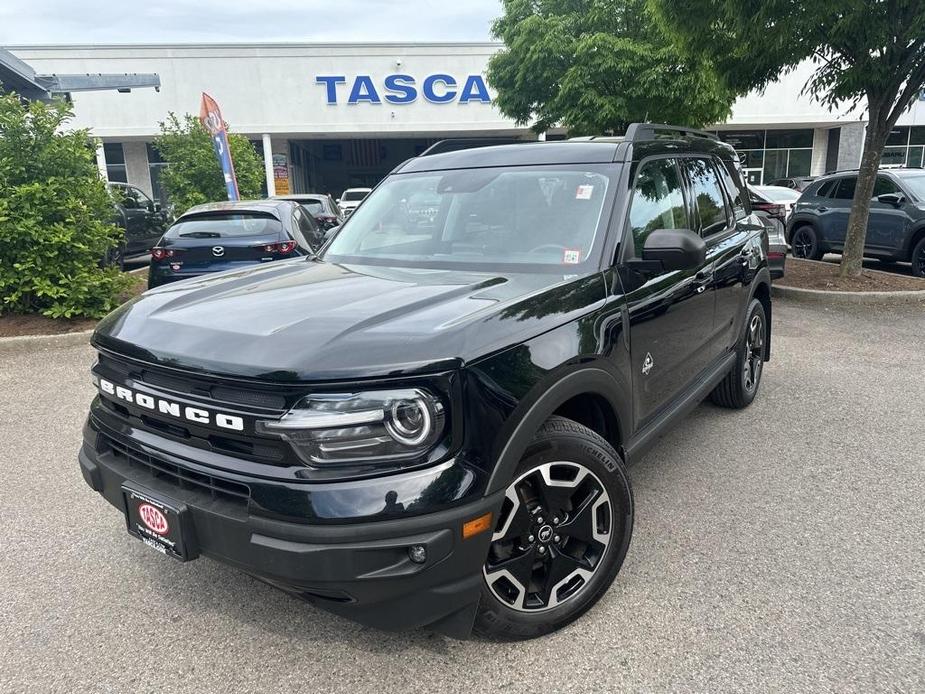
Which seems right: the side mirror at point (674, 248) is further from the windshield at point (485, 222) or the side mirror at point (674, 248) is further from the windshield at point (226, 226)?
the windshield at point (226, 226)

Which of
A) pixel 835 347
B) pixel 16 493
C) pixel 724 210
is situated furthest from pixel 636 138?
pixel 835 347

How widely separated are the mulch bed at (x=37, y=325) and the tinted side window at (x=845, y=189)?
1175 cm

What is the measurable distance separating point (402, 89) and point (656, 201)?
2675 cm

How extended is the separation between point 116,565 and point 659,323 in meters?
2.76

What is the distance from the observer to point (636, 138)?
3.47 metres

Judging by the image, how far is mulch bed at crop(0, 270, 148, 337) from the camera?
24.7ft

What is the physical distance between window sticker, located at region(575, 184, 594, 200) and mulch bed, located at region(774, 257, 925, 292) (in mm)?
7403

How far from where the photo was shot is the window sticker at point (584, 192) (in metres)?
3.17

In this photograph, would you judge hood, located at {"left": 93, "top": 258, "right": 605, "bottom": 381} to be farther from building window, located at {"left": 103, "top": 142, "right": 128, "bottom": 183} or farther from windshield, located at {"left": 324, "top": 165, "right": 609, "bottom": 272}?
building window, located at {"left": 103, "top": 142, "right": 128, "bottom": 183}

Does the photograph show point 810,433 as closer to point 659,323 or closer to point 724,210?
point 724,210

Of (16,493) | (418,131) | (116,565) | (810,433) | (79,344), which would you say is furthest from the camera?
(418,131)

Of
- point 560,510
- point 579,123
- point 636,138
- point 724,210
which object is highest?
point 579,123

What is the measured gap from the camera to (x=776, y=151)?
32.8 m

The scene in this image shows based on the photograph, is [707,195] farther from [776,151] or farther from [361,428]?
[776,151]
